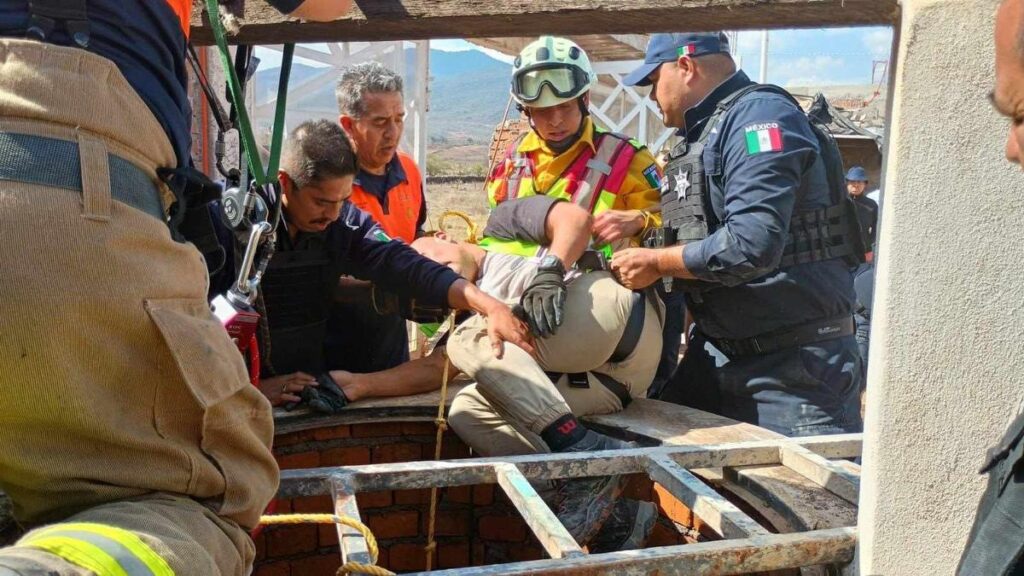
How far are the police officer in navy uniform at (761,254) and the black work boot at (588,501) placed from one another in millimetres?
708

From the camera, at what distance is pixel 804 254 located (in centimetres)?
332

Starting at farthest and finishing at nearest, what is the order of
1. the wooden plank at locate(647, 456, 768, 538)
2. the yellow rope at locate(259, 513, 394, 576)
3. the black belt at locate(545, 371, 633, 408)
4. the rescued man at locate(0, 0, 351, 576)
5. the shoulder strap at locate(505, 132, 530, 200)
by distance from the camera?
1. the shoulder strap at locate(505, 132, 530, 200)
2. the black belt at locate(545, 371, 633, 408)
3. the wooden plank at locate(647, 456, 768, 538)
4. the yellow rope at locate(259, 513, 394, 576)
5. the rescued man at locate(0, 0, 351, 576)

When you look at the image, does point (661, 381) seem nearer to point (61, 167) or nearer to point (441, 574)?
point (441, 574)

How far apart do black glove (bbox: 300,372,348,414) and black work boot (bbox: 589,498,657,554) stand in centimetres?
115

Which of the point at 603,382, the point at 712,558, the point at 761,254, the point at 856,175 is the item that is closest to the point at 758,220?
the point at 761,254

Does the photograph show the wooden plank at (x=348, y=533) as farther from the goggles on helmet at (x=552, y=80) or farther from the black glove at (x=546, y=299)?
the goggles on helmet at (x=552, y=80)

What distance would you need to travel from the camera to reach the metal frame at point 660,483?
1931 millimetres

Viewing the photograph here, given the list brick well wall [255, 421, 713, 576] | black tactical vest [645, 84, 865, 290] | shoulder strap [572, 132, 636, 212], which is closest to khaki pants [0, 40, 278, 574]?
brick well wall [255, 421, 713, 576]

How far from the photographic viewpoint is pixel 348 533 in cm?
198

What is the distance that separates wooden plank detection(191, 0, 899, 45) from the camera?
197cm

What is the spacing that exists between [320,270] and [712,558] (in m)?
2.23

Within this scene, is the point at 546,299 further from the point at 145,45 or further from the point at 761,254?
the point at 145,45

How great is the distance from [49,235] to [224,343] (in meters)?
0.37

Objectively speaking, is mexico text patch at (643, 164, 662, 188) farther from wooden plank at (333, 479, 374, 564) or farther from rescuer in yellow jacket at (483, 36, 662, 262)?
wooden plank at (333, 479, 374, 564)
